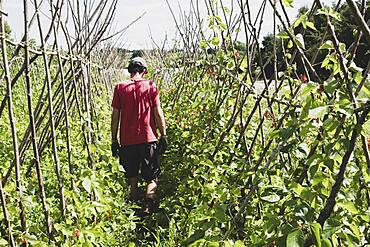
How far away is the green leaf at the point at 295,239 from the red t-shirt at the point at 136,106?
10.2ft

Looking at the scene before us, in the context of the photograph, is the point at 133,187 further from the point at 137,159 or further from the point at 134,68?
the point at 134,68

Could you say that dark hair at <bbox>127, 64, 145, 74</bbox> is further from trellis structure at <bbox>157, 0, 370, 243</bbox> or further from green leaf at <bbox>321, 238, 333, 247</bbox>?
green leaf at <bbox>321, 238, 333, 247</bbox>

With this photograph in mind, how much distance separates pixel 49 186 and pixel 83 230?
4.64ft

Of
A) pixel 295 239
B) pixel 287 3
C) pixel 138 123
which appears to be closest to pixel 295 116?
pixel 287 3

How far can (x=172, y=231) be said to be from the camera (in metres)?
3.22

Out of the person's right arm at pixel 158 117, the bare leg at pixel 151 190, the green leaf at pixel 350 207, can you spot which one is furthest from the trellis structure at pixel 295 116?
the bare leg at pixel 151 190

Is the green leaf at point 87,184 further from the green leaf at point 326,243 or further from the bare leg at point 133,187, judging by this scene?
the bare leg at point 133,187

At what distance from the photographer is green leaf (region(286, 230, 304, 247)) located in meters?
1.09

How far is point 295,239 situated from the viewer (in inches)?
43.1

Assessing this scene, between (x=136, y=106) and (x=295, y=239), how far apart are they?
10.4 feet

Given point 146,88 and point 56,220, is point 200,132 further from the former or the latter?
point 56,220

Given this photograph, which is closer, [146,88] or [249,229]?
[249,229]

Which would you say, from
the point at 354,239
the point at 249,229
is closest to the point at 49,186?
the point at 249,229

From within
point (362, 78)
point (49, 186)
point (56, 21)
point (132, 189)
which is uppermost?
point (56, 21)
